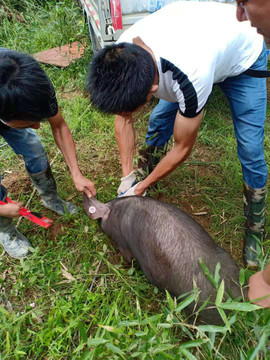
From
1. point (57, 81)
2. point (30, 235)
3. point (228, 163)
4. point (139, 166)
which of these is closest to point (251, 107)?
point (228, 163)

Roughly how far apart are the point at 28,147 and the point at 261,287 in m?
2.48

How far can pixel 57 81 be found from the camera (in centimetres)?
548

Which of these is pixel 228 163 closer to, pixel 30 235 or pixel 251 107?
pixel 251 107

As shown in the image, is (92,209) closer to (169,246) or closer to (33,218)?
(33,218)

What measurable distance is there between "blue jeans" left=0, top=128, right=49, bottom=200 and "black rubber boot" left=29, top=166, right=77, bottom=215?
0.26 feet

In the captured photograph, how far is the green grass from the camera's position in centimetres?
171

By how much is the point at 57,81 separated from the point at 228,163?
3.37 metres

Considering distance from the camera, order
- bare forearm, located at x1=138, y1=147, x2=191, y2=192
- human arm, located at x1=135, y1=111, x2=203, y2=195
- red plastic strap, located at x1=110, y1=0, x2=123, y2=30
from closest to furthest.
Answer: human arm, located at x1=135, y1=111, x2=203, y2=195, bare forearm, located at x1=138, y1=147, x2=191, y2=192, red plastic strap, located at x1=110, y1=0, x2=123, y2=30

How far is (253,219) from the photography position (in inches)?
123

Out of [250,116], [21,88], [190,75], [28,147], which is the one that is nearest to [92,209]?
[28,147]

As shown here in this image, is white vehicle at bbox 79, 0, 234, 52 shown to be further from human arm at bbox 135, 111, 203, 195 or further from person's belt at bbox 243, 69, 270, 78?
human arm at bbox 135, 111, 203, 195

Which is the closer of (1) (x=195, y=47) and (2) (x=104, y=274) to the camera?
(1) (x=195, y=47)

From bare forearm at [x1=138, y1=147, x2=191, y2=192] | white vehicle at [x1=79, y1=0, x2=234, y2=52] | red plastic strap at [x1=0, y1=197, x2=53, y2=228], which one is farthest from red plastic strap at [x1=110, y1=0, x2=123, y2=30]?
red plastic strap at [x1=0, y1=197, x2=53, y2=228]

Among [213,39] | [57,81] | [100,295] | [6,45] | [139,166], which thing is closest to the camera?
[213,39]
